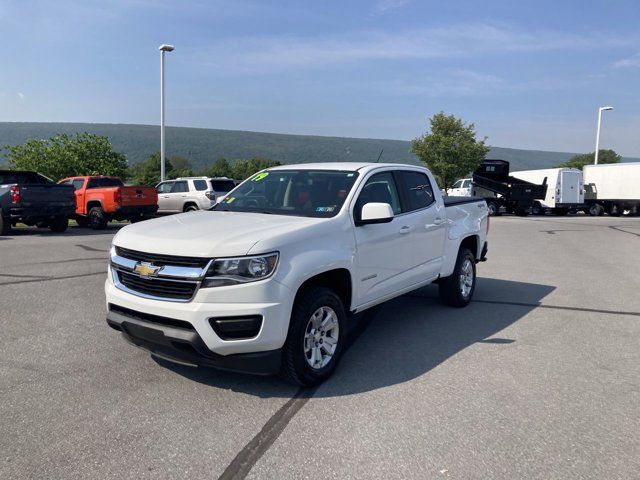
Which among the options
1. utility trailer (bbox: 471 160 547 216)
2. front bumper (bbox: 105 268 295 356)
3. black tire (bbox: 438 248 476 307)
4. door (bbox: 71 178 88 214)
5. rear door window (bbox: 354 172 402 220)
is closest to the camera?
front bumper (bbox: 105 268 295 356)

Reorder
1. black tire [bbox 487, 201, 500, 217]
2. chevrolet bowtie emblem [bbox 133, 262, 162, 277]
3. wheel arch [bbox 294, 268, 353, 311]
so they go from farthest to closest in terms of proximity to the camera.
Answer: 1. black tire [bbox 487, 201, 500, 217]
2. wheel arch [bbox 294, 268, 353, 311]
3. chevrolet bowtie emblem [bbox 133, 262, 162, 277]

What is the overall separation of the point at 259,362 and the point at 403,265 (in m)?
2.18

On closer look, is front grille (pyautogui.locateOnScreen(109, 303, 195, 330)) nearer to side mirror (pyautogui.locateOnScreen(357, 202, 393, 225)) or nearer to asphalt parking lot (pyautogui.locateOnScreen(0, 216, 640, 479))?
asphalt parking lot (pyautogui.locateOnScreen(0, 216, 640, 479))

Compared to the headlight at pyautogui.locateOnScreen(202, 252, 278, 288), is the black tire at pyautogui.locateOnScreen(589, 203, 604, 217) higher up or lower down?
lower down

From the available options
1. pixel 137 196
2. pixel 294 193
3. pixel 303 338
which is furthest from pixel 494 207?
pixel 303 338

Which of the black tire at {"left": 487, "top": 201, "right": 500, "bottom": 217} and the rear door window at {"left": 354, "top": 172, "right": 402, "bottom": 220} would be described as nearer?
the rear door window at {"left": 354, "top": 172, "right": 402, "bottom": 220}

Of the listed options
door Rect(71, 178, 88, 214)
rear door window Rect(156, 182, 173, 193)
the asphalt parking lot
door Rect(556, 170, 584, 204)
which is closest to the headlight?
the asphalt parking lot

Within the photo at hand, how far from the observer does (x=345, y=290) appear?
15.0 feet

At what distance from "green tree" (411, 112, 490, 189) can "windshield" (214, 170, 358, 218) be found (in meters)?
37.8

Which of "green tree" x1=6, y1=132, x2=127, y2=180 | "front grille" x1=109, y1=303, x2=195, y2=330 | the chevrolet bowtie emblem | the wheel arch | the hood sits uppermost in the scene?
"green tree" x1=6, y1=132, x2=127, y2=180

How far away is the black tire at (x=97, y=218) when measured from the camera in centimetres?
1762

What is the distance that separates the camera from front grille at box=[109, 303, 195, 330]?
3.72m

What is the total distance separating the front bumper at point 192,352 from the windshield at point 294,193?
141 cm

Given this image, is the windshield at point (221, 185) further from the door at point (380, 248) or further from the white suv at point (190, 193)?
the door at point (380, 248)
